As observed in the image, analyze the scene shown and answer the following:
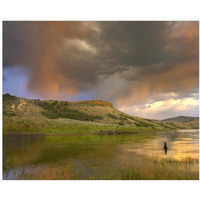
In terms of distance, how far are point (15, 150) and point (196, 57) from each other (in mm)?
25981

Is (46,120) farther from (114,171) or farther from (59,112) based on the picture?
(114,171)

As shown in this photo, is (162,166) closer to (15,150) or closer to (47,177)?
(47,177)

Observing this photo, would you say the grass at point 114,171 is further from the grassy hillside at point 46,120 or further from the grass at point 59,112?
the grass at point 59,112

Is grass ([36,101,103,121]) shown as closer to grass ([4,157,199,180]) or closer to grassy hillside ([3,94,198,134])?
grassy hillside ([3,94,198,134])

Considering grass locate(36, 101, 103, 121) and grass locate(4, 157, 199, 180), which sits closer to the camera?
grass locate(4, 157, 199, 180)

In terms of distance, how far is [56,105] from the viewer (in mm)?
102312

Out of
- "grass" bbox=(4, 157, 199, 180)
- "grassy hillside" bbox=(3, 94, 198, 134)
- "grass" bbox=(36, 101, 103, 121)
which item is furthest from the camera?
"grass" bbox=(36, 101, 103, 121)

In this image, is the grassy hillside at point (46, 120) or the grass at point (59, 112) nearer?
the grassy hillside at point (46, 120)

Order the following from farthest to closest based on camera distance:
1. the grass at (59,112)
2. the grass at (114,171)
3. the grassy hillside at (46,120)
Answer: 1. the grass at (59,112)
2. the grassy hillside at (46,120)
3. the grass at (114,171)

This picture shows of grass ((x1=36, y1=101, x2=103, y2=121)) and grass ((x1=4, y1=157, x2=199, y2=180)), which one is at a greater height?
grass ((x1=36, y1=101, x2=103, y2=121))

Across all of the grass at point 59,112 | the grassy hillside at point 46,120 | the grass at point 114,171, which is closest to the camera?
the grass at point 114,171

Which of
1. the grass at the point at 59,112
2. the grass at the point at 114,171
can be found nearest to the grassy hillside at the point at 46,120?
the grass at the point at 59,112

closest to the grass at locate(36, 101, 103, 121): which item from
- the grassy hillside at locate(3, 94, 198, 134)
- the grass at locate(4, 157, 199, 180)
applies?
the grassy hillside at locate(3, 94, 198, 134)
